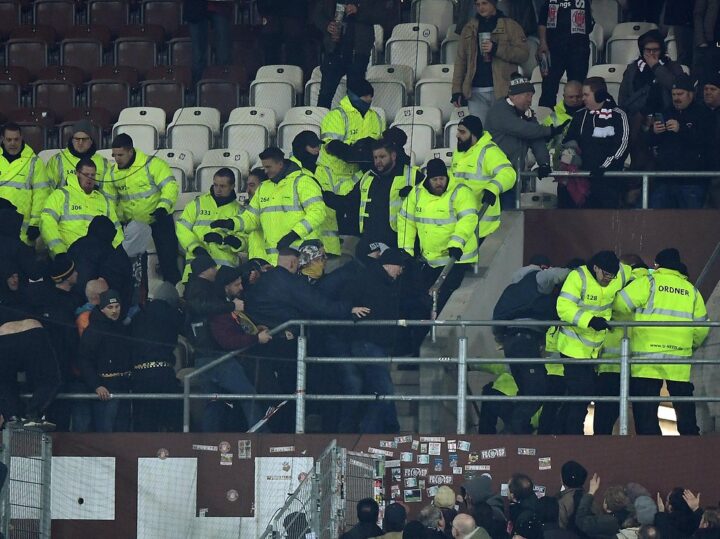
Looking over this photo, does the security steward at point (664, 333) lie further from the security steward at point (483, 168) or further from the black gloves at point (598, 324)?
the security steward at point (483, 168)

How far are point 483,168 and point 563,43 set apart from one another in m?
2.57

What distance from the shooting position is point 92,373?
55.9 ft

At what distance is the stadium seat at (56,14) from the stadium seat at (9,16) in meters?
0.22

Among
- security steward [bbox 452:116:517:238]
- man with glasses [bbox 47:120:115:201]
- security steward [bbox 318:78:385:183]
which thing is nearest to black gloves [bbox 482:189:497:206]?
security steward [bbox 452:116:517:238]

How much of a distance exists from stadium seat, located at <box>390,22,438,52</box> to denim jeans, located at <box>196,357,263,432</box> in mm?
6099

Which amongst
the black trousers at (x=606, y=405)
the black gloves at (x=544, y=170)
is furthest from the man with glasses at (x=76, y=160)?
the black trousers at (x=606, y=405)

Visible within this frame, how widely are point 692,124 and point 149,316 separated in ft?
17.8

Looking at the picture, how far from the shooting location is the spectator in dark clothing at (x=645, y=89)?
19500 millimetres

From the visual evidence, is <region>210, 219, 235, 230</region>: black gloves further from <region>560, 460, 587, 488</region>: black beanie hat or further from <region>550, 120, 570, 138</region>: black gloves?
<region>560, 460, 587, 488</region>: black beanie hat

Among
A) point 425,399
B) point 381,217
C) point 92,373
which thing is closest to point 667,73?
point 381,217

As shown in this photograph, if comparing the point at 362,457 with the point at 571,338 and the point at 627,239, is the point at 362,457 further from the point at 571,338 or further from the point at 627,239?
the point at 627,239

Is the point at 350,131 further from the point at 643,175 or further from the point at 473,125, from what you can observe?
the point at 643,175

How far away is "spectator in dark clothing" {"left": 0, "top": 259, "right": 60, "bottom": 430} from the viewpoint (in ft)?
54.7

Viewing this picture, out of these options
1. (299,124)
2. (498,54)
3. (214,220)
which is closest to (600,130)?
(498,54)
